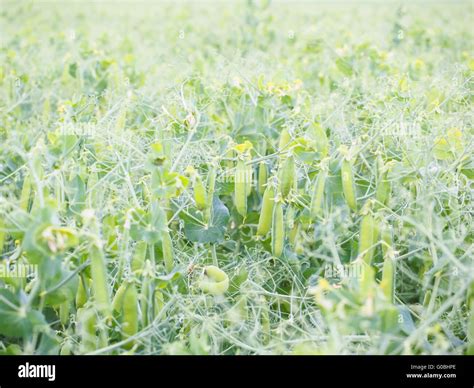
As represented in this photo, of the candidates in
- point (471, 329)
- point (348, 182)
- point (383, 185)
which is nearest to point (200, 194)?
point (348, 182)

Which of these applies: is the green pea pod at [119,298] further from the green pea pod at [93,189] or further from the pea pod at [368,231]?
the pea pod at [368,231]

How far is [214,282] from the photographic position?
1772 mm

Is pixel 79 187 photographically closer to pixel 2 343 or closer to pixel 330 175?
pixel 2 343

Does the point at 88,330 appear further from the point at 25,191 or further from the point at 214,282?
the point at 25,191

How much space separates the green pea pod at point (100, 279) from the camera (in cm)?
149

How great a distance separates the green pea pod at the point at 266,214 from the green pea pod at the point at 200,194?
20cm

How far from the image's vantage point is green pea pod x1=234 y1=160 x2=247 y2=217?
1.95m

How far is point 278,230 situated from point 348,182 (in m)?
0.25

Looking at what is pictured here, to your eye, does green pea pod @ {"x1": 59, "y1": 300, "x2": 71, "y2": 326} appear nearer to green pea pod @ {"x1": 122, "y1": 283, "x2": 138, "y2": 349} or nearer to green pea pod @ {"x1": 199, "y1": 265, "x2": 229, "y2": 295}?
green pea pod @ {"x1": 122, "y1": 283, "x2": 138, "y2": 349}

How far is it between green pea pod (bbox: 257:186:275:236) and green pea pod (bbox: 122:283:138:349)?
1.81 ft

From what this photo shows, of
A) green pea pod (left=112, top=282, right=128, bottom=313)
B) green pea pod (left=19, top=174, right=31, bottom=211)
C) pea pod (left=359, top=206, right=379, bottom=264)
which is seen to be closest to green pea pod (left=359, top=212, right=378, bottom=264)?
pea pod (left=359, top=206, right=379, bottom=264)

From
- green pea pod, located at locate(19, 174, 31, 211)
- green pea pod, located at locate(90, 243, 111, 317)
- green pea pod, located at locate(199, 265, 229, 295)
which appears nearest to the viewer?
green pea pod, located at locate(90, 243, 111, 317)

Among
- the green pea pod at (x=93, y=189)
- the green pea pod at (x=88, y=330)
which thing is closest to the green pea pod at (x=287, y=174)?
the green pea pod at (x=93, y=189)

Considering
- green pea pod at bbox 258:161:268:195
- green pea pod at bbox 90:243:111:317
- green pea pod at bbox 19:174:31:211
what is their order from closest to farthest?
1. green pea pod at bbox 90:243:111:317
2. green pea pod at bbox 19:174:31:211
3. green pea pod at bbox 258:161:268:195
